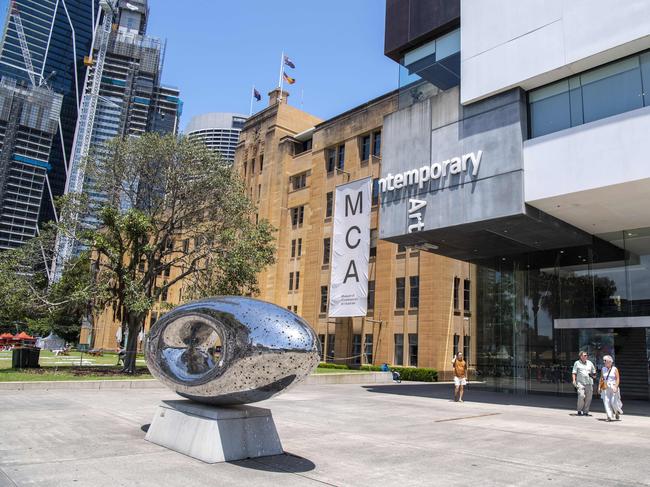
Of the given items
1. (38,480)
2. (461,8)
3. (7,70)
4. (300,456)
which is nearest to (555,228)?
(461,8)

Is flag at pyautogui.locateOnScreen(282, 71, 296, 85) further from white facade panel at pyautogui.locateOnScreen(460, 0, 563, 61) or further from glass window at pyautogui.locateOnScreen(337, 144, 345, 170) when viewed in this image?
white facade panel at pyautogui.locateOnScreen(460, 0, 563, 61)

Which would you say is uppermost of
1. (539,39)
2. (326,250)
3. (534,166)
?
(539,39)

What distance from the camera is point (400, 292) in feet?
128

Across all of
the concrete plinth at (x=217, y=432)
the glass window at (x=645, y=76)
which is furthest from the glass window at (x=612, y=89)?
the concrete plinth at (x=217, y=432)

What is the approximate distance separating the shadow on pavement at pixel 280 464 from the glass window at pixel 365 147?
37579 mm

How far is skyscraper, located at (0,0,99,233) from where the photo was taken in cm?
18312

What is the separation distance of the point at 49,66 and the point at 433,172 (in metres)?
214

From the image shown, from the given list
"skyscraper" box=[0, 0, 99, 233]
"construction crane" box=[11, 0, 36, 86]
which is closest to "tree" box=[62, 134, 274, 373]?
"skyscraper" box=[0, 0, 99, 233]

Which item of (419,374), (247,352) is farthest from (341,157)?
(247,352)

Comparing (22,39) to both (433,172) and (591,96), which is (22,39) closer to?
(433,172)

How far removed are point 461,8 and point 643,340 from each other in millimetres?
15320

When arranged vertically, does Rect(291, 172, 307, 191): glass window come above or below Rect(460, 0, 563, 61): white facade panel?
above

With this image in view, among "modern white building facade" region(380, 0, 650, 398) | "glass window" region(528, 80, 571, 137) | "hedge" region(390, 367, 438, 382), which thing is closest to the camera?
"modern white building facade" region(380, 0, 650, 398)

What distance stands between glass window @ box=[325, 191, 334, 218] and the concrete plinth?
38305 millimetres
